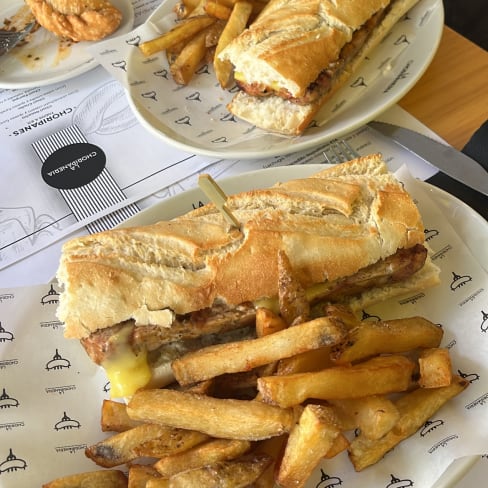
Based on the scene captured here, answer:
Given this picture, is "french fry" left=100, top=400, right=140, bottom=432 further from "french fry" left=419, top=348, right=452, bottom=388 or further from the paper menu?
"french fry" left=419, top=348, right=452, bottom=388

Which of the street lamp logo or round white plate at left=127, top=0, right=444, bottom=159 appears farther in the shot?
round white plate at left=127, top=0, right=444, bottom=159

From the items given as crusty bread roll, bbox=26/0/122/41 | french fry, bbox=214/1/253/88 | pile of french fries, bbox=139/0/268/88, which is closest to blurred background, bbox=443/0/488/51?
pile of french fries, bbox=139/0/268/88

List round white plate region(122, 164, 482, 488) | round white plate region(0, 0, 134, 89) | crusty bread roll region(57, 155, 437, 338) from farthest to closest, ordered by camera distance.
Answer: round white plate region(0, 0, 134, 89)
round white plate region(122, 164, 482, 488)
crusty bread roll region(57, 155, 437, 338)

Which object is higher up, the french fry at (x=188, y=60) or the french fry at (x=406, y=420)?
the french fry at (x=188, y=60)

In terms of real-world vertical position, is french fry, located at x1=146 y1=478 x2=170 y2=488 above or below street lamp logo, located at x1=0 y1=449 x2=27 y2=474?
above

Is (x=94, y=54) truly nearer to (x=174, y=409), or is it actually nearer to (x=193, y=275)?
(x=193, y=275)

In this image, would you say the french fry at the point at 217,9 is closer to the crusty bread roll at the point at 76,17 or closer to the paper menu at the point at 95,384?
the crusty bread roll at the point at 76,17

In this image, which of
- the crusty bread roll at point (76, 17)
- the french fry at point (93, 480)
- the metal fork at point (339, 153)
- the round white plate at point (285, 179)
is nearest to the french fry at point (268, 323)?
the french fry at point (93, 480)
